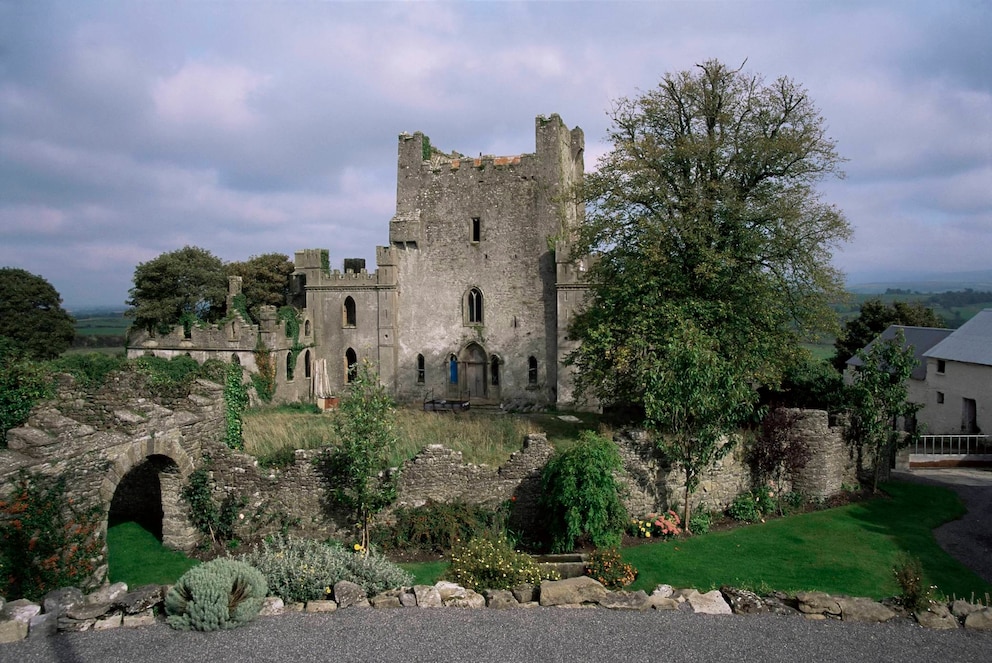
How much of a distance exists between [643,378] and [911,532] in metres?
7.53

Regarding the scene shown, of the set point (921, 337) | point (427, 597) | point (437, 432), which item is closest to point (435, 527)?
point (427, 597)

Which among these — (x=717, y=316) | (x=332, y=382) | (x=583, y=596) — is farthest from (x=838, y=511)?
(x=332, y=382)

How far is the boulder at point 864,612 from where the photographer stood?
32.0ft

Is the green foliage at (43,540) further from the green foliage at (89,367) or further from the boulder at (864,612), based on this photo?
the boulder at (864,612)

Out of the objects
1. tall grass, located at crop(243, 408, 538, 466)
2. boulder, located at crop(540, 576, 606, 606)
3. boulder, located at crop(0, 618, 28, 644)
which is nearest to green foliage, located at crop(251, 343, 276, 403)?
Result: tall grass, located at crop(243, 408, 538, 466)

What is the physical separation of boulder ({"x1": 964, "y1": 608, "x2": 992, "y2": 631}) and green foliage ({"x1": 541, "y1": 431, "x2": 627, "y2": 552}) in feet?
22.8

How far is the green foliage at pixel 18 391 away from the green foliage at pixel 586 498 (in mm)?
11230

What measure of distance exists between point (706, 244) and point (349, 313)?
2016cm

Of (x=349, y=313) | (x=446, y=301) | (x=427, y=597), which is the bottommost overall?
(x=427, y=597)

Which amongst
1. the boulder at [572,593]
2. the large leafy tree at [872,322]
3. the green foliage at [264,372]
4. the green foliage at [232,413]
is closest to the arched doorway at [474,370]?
the green foliage at [264,372]

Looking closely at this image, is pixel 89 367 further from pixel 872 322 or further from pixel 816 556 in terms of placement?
pixel 872 322

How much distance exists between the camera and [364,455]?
15.2 metres

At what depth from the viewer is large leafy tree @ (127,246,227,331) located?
122 ft

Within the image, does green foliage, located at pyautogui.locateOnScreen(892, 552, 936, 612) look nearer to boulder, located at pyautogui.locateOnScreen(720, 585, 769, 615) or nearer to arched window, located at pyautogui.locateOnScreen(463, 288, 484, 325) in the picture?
boulder, located at pyautogui.locateOnScreen(720, 585, 769, 615)
